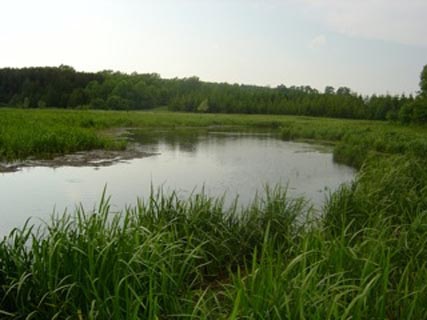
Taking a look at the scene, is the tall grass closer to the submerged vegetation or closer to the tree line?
the submerged vegetation

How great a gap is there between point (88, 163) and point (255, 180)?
602cm

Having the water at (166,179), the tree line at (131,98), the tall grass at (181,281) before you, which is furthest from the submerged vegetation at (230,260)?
the tree line at (131,98)

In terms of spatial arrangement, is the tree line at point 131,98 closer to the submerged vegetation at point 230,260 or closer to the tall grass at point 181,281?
the submerged vegetation at point 230,260

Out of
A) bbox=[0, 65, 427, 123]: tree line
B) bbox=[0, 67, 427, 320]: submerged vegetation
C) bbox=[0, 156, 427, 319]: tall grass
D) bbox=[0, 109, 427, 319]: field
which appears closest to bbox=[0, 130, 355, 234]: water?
bbox=[0, 67, 427, 320]: submerged vegetation

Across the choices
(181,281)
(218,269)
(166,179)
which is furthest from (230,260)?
(166,179)

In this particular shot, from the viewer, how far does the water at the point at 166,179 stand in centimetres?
907

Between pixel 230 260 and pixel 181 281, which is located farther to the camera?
pixel 230 260

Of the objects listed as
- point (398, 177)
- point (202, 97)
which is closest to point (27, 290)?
point (398, 177)

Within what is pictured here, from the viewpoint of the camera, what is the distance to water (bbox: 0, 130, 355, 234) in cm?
907

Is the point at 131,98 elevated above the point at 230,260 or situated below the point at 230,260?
above

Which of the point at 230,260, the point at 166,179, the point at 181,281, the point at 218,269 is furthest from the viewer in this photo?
the point at 166,179

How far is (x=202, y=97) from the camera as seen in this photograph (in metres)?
79.8

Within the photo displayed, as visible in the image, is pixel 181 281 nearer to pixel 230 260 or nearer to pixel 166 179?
pixel 230 260

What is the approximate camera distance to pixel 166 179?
12227mm
